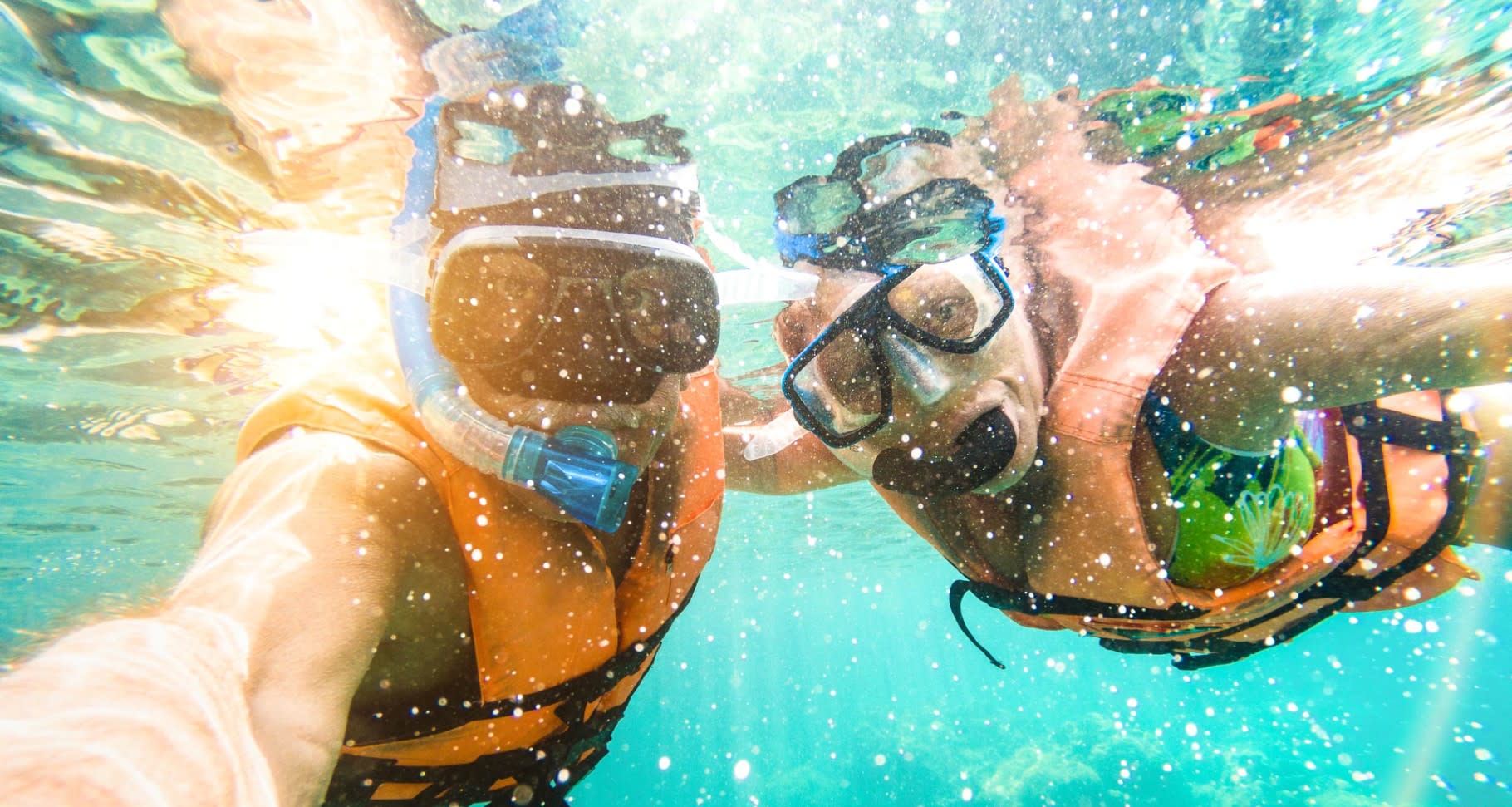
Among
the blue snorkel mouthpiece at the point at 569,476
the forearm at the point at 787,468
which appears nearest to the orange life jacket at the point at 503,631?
the blue snorkel mouthpiece at the point at 569,476

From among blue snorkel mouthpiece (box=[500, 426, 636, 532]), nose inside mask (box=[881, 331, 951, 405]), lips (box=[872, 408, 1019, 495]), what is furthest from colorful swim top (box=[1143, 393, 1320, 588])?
blue snorkel mouthpiece (box=[500, 426, 636, 532])

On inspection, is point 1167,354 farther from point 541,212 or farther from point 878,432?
point 541,212

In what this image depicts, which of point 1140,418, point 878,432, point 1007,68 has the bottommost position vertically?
point 1140,418

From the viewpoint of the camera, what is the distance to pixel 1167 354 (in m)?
3.13

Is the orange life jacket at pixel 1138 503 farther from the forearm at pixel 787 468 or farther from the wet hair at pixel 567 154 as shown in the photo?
the wet hair at pixel 567 154

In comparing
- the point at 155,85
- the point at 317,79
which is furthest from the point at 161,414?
the point at 317,79

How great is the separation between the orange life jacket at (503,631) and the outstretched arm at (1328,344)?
3033 mm

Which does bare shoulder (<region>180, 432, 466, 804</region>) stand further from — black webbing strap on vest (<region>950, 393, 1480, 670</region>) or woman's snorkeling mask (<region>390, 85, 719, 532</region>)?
black webbing strap on vest (<region>950, 393, 1480, 670</region>)

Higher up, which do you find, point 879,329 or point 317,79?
point 317,79

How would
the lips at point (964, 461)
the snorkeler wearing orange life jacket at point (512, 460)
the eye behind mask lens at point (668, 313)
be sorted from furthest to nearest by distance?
the lips at point (964, 461)
the eye behind mask lens at point (668, 313)
the snorkeler wearing orange life jacket at point (512, 460)

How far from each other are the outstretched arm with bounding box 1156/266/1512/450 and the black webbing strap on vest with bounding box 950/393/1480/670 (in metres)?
0.94

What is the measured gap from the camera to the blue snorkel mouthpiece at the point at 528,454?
256 cm

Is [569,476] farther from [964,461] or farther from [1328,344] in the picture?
[1328,344]

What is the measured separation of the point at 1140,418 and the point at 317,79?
6.60 m
